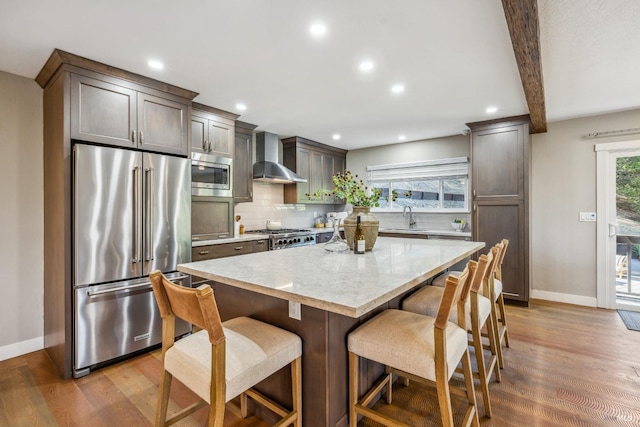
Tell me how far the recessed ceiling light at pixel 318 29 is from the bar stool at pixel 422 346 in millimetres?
1736

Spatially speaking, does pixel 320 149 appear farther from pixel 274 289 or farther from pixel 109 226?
pixel 274 289

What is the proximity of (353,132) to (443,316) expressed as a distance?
3947 millimetres

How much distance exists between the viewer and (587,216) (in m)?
3.99

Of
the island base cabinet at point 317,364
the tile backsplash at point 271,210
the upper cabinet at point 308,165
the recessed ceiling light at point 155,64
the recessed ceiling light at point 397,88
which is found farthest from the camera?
the upper cabinet at point 308,165

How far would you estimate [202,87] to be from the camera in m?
3.02

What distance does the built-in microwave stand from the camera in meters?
3.45

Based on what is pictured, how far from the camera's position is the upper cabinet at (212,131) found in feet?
11.4

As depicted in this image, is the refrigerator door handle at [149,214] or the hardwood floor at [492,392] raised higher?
the refrigerator door handle at [149,214]

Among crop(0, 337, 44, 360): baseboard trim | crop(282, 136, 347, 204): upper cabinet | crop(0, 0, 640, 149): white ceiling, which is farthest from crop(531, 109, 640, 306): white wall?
crop(0, 337, 44, 360): baseboard trim

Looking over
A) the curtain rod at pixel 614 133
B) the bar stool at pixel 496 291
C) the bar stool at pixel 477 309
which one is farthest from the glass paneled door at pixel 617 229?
the bar stool at pixel 477 309

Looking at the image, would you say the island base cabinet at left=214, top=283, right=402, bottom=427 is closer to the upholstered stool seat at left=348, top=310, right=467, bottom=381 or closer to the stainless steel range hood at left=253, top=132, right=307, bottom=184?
the upholstered stool seat at left=348, top=310, right=467, bottom=381

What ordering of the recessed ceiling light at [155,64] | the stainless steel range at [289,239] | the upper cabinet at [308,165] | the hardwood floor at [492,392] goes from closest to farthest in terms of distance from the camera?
1. the hardwood floor at [492,392]
2. the recessed ceiling light at [155,64]
3. the stainless steel range at [289,239]
4. the upper cabinet at [308,165]

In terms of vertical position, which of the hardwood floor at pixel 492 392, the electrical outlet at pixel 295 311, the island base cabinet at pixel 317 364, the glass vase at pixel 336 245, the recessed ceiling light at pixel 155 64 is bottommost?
the hardwood floor at pixel 492 392

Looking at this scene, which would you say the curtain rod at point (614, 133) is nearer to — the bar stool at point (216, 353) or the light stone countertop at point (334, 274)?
the light stone countertop at point (334, 274)
